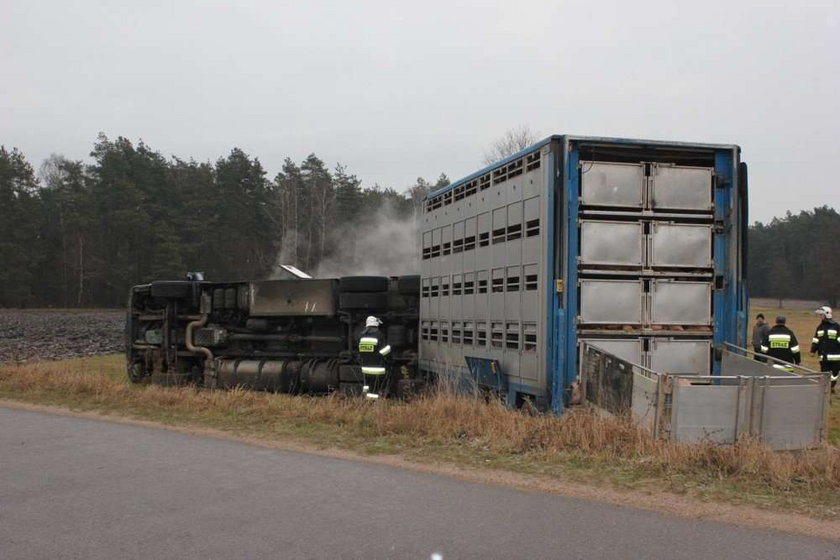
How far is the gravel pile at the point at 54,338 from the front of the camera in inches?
962

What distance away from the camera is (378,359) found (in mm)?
11000

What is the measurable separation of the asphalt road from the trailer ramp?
6.22ft

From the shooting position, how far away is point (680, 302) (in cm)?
890

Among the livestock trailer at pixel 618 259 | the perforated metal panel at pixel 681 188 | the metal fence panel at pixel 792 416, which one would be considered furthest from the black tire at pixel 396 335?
the metal fence panel at pixel 792 416

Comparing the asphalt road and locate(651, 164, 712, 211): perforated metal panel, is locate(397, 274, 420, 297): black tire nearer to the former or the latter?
locate(651, 164, 712, 211): perforated metal panel

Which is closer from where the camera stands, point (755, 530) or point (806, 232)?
point (755, 530)

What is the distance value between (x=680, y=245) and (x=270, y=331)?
8293 mm

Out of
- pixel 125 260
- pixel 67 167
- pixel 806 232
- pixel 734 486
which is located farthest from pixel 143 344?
pixel 806 232

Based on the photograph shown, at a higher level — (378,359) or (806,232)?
(806,232)

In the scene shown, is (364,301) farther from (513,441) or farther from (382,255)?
(382,255)

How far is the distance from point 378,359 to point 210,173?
59.9 meters

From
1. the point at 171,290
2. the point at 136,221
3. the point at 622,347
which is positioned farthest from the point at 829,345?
the point at 136,221

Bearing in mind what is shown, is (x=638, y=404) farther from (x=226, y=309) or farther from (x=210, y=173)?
(x=210, y=173)

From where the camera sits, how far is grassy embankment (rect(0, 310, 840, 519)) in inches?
235
